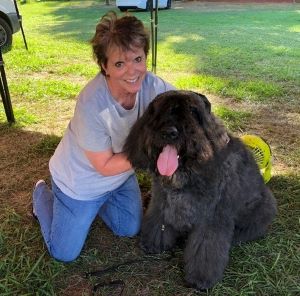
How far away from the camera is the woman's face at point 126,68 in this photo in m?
2.56

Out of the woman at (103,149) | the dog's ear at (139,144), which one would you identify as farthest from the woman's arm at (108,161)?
the dog's ear at (139,144)

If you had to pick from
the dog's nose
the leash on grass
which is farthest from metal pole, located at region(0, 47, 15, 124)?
the dog's nose

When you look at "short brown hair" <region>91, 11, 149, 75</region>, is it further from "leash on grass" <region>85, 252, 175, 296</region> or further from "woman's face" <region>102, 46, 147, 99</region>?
"leash on grass" <region>85, 252, 175, 296</region>

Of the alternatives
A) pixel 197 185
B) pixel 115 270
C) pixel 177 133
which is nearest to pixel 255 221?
pixel 197 185

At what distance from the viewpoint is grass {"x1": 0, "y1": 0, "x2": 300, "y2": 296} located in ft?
9.30

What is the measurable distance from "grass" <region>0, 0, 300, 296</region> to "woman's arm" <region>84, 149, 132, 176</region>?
0.71 metres

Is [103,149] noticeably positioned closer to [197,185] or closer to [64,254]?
[197,185]

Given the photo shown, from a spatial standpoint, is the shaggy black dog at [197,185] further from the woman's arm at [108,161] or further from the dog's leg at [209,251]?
the woman's arm at [108,161]

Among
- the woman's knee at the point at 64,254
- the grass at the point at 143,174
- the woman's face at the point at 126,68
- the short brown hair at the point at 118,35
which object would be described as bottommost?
the grass at the point at 143,174

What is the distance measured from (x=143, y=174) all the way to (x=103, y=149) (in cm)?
127

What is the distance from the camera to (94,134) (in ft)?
8.96

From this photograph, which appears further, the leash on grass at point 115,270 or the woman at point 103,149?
the leash on grass at point 115,270

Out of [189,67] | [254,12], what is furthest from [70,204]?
[254,12]

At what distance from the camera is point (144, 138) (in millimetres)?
2385
